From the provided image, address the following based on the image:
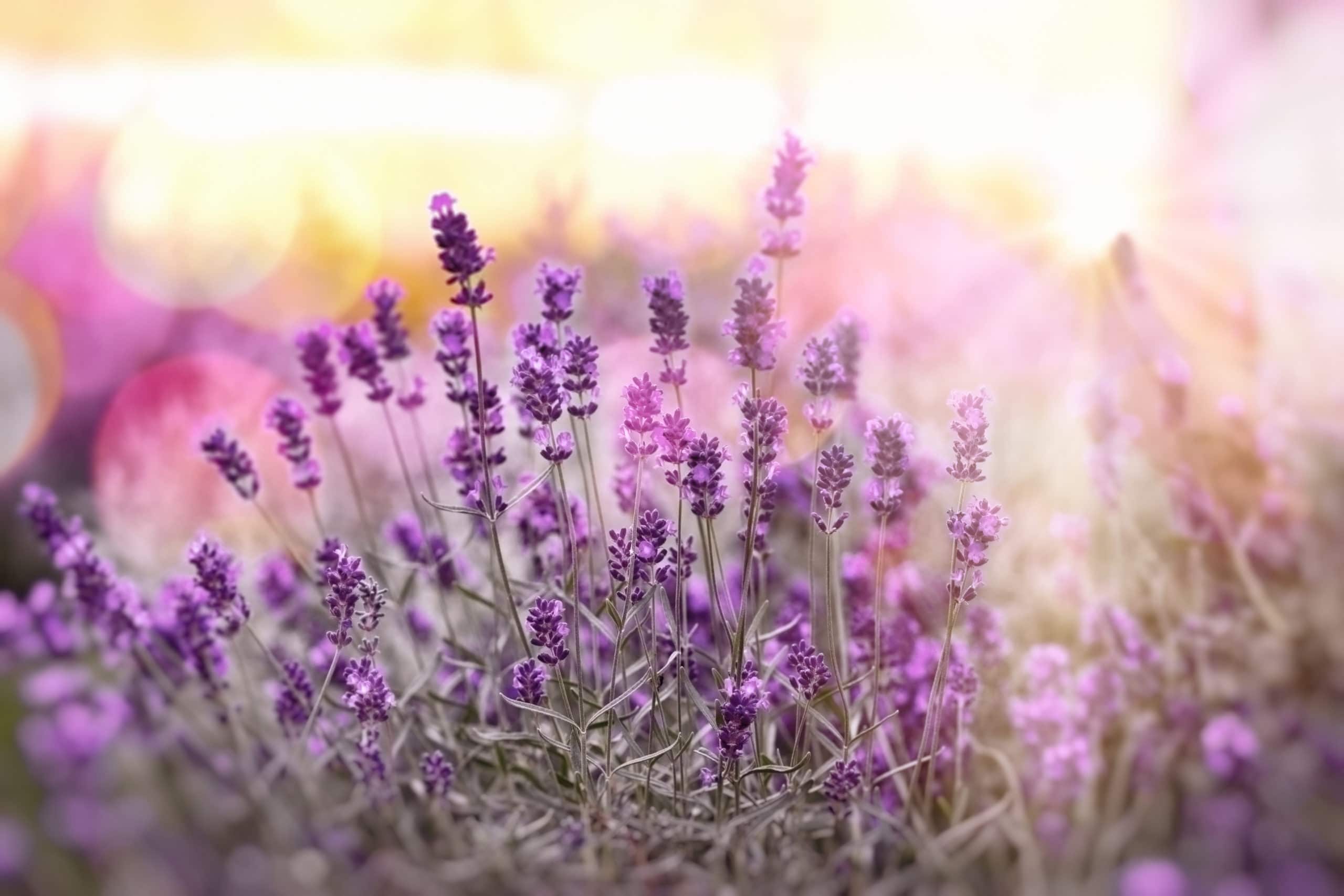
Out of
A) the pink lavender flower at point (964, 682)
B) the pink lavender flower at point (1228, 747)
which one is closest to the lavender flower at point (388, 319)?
the pink lavender flower at point (964, 682)

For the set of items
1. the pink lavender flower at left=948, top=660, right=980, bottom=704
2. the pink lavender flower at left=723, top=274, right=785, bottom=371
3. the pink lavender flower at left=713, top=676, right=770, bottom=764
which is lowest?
the pink lavender flower at left=948, top=660, right=980, bottom=704

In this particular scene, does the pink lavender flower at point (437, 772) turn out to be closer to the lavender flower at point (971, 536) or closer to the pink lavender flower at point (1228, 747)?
the lavender flower at point (971, 536)

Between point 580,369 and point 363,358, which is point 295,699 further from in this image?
point 580,369

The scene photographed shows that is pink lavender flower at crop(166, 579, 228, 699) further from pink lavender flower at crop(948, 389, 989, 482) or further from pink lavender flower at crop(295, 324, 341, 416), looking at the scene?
pink lavender flower at crop(948, 389, 989, 482)

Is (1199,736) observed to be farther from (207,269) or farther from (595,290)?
(207,269)

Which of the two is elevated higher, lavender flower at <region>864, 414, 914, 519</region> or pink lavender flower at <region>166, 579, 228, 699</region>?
lavender flower at <region>864, 414, 914, 519</region>

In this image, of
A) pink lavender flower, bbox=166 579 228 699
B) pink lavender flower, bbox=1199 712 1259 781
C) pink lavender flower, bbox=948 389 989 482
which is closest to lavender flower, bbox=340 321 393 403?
pink lavender flower, bbox=166 579 228 699

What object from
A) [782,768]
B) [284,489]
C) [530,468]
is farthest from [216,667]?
[284,489]
